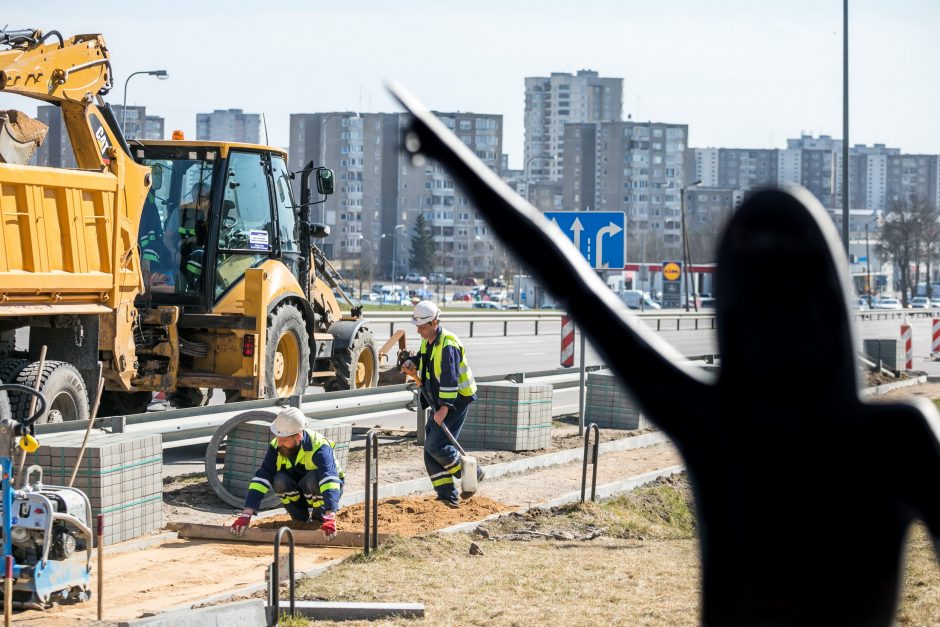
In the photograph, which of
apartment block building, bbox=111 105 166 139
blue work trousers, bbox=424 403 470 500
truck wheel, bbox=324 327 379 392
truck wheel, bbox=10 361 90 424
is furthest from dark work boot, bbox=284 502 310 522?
apartment block building, bbox=111 105 166 139

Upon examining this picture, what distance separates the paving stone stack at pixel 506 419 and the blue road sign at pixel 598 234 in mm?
1683

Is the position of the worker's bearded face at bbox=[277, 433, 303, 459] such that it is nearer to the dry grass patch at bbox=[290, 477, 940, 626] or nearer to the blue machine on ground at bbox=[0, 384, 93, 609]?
the dry grass patch at bbox=[290, 477, 940, 626]

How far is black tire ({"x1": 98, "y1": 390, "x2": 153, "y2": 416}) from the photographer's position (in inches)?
573

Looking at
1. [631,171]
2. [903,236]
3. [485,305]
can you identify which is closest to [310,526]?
[485,305]

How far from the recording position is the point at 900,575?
2105 millimetres

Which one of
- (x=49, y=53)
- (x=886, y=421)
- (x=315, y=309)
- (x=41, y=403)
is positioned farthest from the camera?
(x=315, y=309)

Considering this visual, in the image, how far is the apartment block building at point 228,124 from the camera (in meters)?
183

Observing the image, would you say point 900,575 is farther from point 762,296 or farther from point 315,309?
point 315,309

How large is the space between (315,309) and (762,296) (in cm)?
1570

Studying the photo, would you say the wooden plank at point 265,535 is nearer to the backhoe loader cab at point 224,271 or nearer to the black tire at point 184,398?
the backhoe loader cab at point 224,271

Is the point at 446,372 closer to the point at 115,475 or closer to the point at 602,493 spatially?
the point at 602,493

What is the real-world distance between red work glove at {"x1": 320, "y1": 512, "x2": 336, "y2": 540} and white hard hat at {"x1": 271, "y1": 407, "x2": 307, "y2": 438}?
2.09 feet

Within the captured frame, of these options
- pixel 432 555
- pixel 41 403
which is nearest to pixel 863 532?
pixel 41 403

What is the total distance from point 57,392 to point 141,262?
9.94ft
